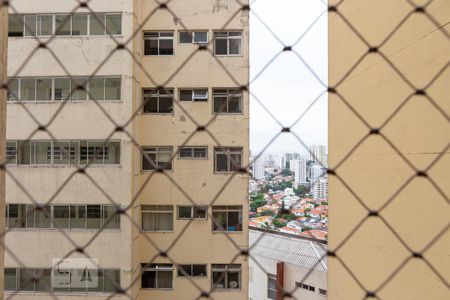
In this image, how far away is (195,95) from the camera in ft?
12.4

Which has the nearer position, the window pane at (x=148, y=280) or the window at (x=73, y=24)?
the window at (x=73, y=24)

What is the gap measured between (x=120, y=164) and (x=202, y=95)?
1.02 metres

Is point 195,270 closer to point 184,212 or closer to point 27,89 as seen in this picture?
point 184,212

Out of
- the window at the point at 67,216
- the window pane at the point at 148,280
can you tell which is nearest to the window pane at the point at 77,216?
the window at the point at 67,216

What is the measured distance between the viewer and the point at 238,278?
3783 millimetres

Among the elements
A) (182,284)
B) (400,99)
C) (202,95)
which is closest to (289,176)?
(400,99)

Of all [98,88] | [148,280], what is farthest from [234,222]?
[98,88]

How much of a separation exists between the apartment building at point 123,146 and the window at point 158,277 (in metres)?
0.01

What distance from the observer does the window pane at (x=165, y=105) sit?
3820mm

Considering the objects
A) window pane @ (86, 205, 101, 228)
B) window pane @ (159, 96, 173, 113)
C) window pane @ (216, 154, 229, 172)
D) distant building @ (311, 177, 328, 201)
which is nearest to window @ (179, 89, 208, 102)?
window pane @ (159, 96, 173, 113)

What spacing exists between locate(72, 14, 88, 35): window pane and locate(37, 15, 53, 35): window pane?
202 mm

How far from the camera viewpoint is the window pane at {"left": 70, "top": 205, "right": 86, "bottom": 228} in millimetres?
3567

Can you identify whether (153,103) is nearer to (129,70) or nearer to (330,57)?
(129,70)

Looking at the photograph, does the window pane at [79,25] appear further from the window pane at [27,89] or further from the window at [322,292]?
the window at [322,292]
